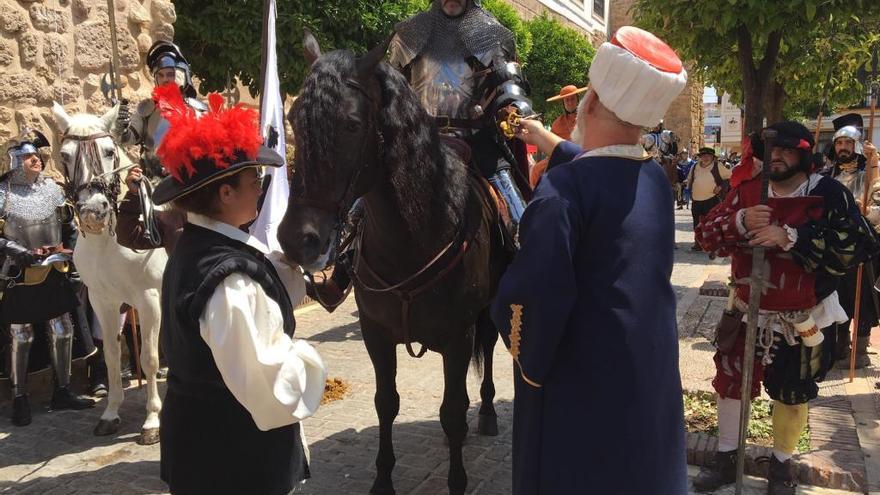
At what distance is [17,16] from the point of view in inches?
207

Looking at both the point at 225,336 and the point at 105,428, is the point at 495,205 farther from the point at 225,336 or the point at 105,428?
the point at 105,428

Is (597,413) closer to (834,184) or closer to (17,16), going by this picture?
(834,184)

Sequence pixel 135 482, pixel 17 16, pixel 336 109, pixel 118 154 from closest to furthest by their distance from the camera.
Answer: pixel 336 109
pixel 135 482
pixel 118 154
pixel 17 16

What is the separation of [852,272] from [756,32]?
7.38 ft

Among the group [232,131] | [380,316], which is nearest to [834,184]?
[380,316]

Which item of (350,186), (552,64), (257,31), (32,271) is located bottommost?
(32,271)

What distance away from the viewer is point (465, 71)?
12.7ft

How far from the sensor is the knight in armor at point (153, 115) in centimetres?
455

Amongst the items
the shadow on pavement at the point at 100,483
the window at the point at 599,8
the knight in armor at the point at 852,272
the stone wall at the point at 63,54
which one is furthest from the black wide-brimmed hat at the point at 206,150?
the window at the point at 599,8

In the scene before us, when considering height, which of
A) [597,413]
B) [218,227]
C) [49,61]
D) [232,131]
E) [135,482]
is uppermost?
[49,61]

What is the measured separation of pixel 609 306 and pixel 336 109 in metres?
1.33

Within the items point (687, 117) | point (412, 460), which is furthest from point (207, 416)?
point (687, 117)

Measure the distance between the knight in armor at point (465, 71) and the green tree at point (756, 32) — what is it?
263cm

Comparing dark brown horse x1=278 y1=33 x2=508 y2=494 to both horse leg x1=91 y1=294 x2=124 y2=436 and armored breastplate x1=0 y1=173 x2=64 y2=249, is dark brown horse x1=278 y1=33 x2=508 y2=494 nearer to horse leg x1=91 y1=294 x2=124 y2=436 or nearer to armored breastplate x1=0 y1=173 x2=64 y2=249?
horse leg x1=91 y1=294 x2=124 y2=436
